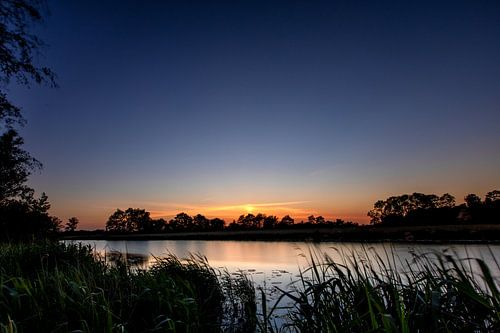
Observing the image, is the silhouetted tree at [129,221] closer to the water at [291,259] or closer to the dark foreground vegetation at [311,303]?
the water at [291,259]

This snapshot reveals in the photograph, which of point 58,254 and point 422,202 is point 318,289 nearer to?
point 58,254

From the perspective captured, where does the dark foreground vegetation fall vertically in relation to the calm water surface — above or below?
above

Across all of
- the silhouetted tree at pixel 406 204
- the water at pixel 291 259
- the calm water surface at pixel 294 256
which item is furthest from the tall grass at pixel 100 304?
the silhouetted tree at pixel 406 204

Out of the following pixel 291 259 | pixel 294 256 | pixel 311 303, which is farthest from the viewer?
pixel 294 256

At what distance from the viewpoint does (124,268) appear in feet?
31.0

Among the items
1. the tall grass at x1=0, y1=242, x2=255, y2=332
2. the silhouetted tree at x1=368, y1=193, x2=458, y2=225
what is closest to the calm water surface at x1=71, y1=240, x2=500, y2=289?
the tall grass at x1=0, y1=242, x2=255, y2=332

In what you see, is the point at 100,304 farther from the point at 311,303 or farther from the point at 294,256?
the point at 294,256

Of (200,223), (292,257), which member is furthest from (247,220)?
(292,257)

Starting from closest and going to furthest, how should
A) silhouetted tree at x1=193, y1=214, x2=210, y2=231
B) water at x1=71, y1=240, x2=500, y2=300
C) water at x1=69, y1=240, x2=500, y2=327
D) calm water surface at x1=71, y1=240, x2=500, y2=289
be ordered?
water at x1=69, y1=240, x2=500, y2=327
calm water surface at x1=71, y1=240, x2=500, y2=289
water at x1=71, y1=240, x2=500, y2=300
silhouetted tree at x1=193, y1=214, x2=210, y2=231

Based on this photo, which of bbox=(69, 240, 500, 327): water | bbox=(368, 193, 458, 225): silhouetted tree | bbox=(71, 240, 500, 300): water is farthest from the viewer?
bbox=(368, 193, 458, 225): silhouetted tree

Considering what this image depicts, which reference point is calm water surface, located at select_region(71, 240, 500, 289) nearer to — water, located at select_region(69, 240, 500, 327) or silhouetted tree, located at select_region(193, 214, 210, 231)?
water, located at select_region(69, 240, 500, 327)

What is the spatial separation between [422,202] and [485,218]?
7878 centimetres

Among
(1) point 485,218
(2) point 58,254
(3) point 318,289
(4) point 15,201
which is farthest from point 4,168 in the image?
(1) point 485,218

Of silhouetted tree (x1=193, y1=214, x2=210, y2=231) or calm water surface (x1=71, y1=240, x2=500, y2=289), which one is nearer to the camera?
calm water surface (x1=71, y1=240, x2=500, y2=289)
